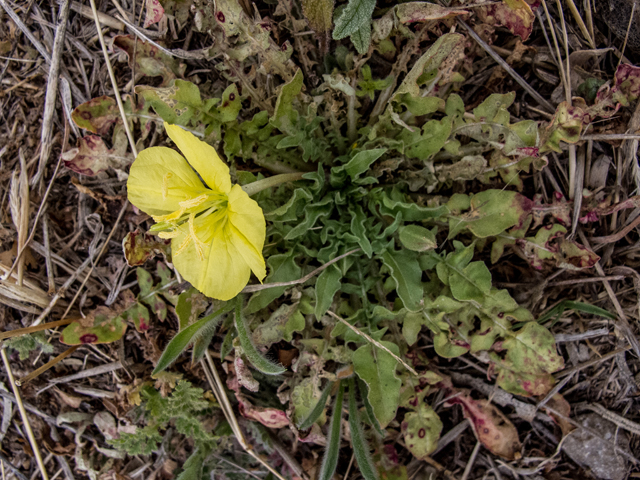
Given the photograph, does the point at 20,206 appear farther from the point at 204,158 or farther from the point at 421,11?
the point at 421,11

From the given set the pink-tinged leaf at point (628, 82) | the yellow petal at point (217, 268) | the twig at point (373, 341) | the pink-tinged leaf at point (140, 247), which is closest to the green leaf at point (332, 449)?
the twig at point (373, 341)

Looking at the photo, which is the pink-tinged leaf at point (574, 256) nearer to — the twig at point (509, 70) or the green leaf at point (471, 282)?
the green leaf at point (471, 282)

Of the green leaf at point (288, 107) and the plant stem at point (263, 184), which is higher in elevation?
the green leaf at point (288, 107)

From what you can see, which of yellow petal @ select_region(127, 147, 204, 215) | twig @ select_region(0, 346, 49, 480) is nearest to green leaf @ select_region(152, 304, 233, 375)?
yellow petal @ select_region(127, 147, 204, 215)

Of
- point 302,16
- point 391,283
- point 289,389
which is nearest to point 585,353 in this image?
point 391,283

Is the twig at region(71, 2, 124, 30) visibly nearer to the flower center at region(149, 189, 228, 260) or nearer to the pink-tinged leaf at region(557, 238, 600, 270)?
the flower center at region(149, 189, 228, 260)

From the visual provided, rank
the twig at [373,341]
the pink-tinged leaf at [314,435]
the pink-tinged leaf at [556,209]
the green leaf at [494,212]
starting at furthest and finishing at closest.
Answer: the pink-tinged leaf at [314,435] → the pink-tinged leaf at [556,209] → the green leaf at [494,212] → the twig at [373,341]
